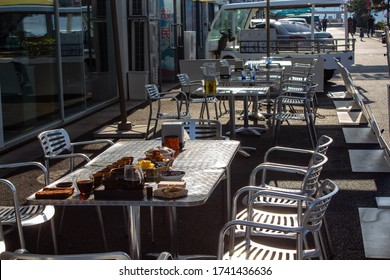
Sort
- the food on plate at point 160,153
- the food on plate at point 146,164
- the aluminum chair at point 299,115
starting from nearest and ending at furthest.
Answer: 1. the food on plate at point 146,164
2. the food on plate at point 160,153
3. the aluminum chair at point 299,115

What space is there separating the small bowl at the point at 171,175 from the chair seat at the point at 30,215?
95 centimetres

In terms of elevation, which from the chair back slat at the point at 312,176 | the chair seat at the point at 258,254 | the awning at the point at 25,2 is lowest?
the chair seat at the point at 258,254

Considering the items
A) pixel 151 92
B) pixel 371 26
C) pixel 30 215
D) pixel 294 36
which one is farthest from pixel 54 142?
pixel 371 26

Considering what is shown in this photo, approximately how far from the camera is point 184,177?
434 centimetres

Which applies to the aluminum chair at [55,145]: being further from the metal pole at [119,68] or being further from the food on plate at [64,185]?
the metal pole at [119,68]

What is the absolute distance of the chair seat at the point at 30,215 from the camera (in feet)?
15.4

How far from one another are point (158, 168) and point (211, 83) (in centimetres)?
504

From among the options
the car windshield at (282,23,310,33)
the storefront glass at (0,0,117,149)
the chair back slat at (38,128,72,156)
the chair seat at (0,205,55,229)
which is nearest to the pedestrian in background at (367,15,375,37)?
the car windshield at (282,23,310,33)

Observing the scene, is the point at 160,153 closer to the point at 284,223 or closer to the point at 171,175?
the point at 171,175

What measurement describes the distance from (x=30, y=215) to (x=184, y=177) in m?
1.18

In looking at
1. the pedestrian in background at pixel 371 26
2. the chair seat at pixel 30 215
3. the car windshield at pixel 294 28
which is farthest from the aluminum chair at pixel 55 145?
the pedestrian in background at pixel 371 26

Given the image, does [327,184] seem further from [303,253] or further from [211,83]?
[211,83]

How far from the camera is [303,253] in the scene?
13.1ft

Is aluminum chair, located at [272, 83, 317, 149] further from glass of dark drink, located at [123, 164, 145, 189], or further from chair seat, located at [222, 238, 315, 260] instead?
glass of dark drink, located at [123, 164, 145, 189]
